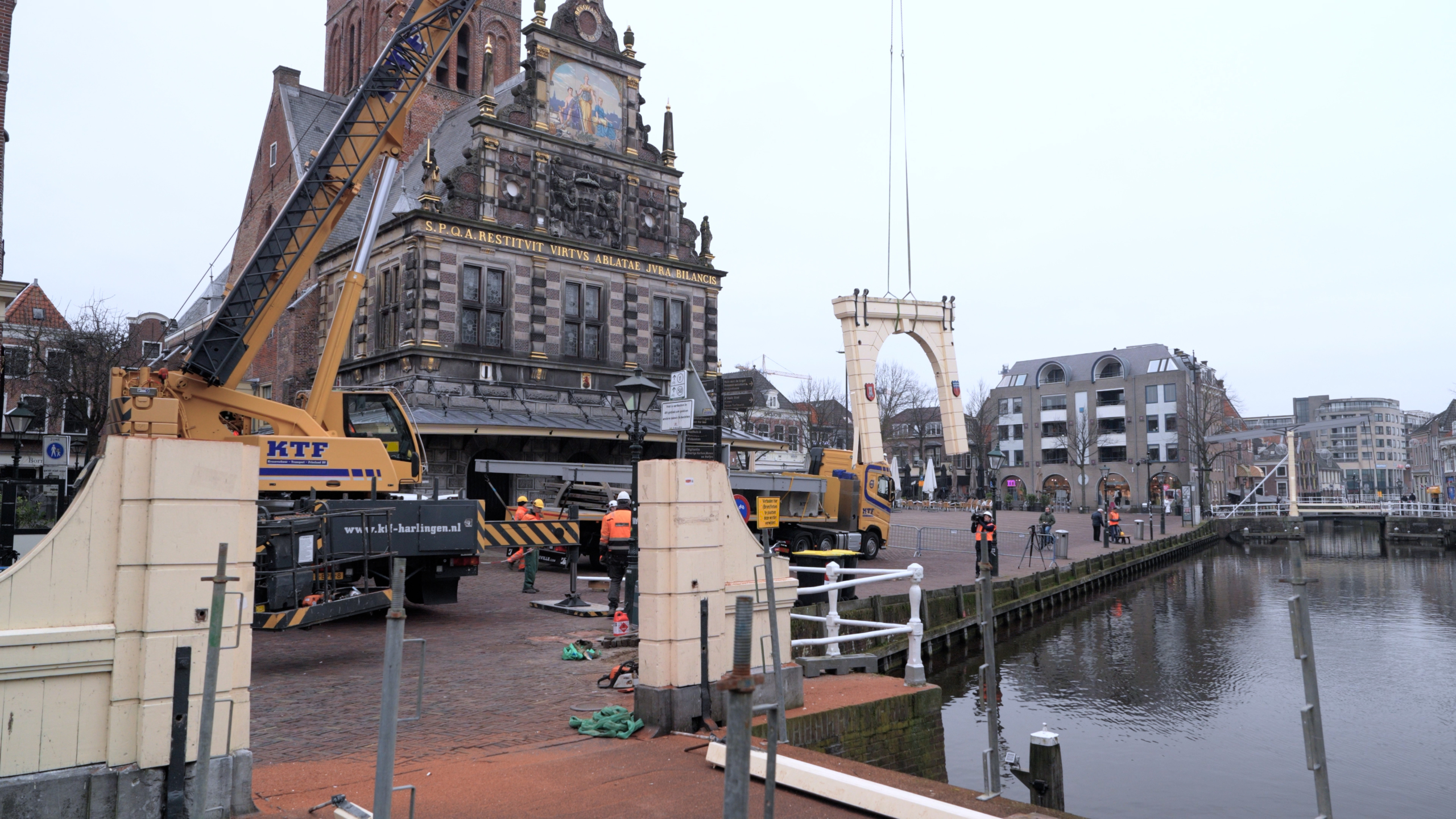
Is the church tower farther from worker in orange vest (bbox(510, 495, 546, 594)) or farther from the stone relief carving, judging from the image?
worker in orange vest (bbox(510, 495, 546, 594))

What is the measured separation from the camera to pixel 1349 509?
64375 mm

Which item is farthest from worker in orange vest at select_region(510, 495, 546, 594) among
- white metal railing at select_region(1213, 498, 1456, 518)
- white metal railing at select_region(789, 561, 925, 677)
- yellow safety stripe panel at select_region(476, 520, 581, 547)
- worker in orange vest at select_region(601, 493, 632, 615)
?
white metal railing at select_region(1213, 498, 1456, 518)

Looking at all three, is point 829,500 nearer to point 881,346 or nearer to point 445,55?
point 881,346

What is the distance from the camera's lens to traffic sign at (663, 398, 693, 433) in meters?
11.3

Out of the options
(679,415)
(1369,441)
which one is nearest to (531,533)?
(679,415)

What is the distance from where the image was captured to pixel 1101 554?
34.2 metres

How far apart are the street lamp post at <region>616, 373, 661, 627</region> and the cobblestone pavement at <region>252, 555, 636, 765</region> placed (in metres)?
0.76

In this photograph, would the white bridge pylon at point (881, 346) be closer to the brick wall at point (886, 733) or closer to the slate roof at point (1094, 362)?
the brick wall at point (886, 733)

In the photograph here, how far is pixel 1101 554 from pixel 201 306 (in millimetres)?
45135

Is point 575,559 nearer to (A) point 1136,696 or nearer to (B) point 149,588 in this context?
(A) point 1136,696

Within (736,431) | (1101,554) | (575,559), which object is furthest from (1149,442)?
(575,559)

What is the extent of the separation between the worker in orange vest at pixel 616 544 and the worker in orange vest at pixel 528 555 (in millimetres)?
3150

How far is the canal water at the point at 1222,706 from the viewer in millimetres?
12109

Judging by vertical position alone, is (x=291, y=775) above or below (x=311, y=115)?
below
